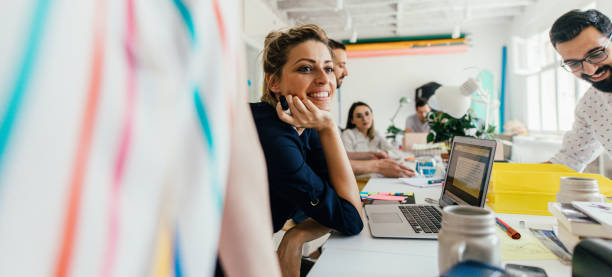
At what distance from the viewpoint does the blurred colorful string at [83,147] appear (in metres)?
0.25

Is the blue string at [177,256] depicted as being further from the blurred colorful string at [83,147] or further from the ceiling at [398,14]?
the ceiling at [398,14]

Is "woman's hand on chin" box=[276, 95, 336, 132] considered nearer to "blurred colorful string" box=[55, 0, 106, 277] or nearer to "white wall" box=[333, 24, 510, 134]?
Answer: "blurred colorful string" box=[55, 0, 106, 277]

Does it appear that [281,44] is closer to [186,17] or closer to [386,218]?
[386,218]

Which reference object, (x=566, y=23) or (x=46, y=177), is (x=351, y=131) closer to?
(x=566, y=23)

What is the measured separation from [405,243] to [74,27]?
92 centimetres

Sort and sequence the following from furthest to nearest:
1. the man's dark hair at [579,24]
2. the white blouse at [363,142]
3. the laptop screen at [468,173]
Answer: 1. the white blouse at [363,142]
2. the man's dark hair at [579,24]
3. the laptop screen at [468,173]

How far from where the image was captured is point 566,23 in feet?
5.30

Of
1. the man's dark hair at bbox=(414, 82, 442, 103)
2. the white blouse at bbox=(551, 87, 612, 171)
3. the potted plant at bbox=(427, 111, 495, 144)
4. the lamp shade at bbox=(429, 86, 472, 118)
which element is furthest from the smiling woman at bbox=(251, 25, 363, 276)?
the man's dark hair at bbox=(414, 82, 442, 103)

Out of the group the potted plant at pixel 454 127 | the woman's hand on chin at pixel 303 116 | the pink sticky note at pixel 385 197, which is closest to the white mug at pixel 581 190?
the pink sticky note at pixel 385 197

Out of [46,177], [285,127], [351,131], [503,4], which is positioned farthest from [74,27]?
[503,4]

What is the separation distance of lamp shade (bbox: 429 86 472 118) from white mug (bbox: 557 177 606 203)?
131 centimetres

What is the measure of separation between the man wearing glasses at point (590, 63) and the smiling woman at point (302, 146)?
1.12 m

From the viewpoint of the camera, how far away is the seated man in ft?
17.6

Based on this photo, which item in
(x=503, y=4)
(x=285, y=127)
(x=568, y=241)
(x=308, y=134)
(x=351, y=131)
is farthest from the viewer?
(x=503, y=4)
